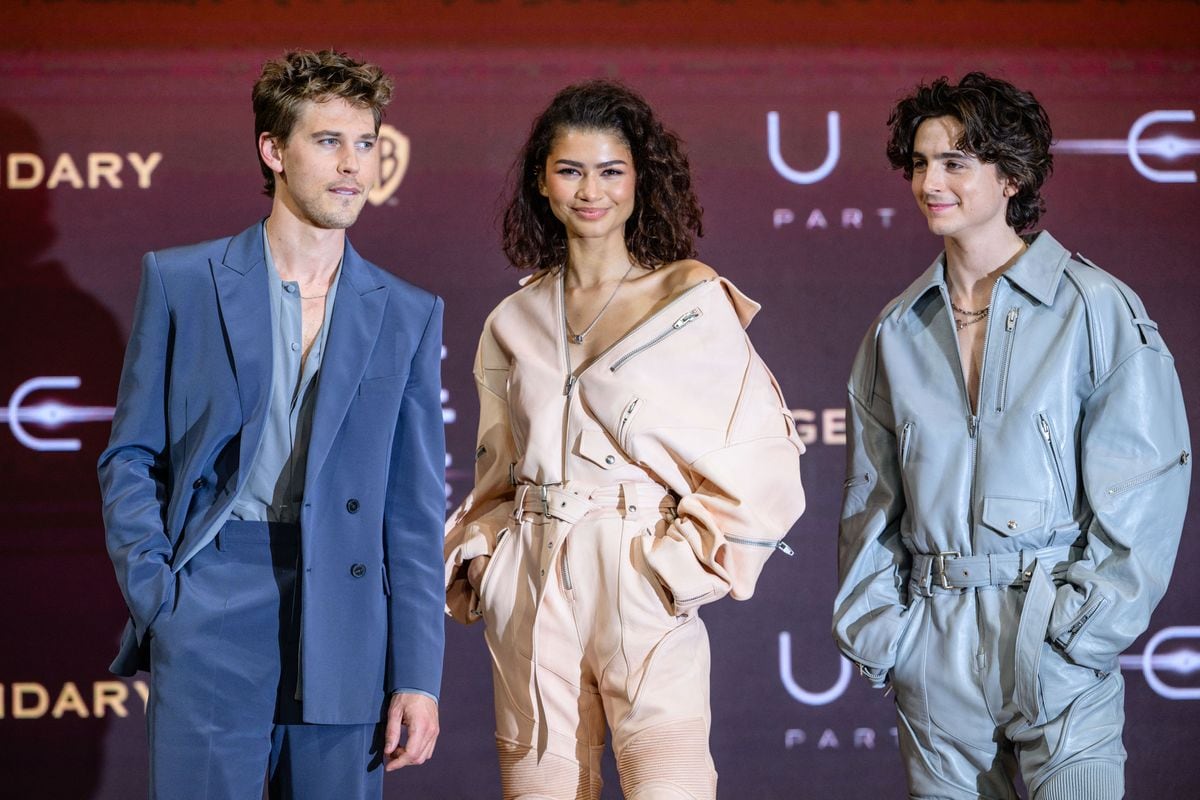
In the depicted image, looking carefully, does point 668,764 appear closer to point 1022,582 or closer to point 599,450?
point 599,450

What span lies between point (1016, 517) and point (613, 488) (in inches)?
31.9

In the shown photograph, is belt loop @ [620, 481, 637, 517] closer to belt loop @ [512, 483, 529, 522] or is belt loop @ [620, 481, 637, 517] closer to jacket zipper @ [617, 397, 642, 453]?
jacket zipper @ [617, 397, 642, 453]

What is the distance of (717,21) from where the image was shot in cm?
441

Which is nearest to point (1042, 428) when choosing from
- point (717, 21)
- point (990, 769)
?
point (990, 769)

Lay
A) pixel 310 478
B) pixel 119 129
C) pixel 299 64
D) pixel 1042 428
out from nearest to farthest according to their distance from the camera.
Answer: pixel 310 478 → pixel 299 64 → pixel 1042 428 → pixel 119 129

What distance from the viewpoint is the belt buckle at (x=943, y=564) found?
2875 mm

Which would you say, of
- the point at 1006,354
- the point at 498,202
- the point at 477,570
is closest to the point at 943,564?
the point at 1006,354

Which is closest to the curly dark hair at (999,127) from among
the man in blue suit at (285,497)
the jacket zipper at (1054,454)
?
the jacket zipper at (1054,454)

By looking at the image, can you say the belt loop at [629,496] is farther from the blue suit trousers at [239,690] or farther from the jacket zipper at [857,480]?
the blue suit trousers at [239,690]

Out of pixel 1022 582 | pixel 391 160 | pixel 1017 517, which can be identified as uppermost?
pixel 391 160

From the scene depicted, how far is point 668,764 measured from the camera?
290 cm

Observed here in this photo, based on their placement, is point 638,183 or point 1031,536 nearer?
point 1031,536

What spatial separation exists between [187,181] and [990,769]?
2889 mm

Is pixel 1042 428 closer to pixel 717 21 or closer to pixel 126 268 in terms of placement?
pixel 717 21
